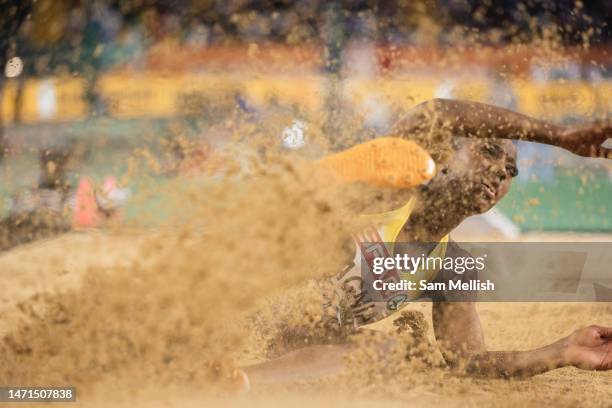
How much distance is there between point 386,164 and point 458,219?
21.2 inches

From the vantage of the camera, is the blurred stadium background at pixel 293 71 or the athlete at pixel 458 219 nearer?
the athlete at pixel 458 219

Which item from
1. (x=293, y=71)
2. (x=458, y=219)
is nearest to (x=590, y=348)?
(x=458, y=219)

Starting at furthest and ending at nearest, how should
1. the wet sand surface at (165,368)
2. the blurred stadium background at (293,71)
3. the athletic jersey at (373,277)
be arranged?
1. the blurred stadium background at (293,71)
2. the athletic jersey at (373,277)
3. the wet sand surface at (165,368)

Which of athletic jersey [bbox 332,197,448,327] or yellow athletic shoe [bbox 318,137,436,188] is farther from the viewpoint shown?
athletic jersey [bbox 332,197,448,327]

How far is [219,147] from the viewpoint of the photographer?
2684 millimetres

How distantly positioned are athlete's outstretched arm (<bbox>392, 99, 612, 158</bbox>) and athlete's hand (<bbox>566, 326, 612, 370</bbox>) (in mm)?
583

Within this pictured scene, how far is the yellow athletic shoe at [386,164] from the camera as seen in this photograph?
6.68 feet

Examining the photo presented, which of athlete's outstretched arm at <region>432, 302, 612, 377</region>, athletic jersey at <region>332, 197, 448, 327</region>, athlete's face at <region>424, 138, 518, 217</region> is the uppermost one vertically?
athlete's face at <region>424, 138, 518, 217</region>

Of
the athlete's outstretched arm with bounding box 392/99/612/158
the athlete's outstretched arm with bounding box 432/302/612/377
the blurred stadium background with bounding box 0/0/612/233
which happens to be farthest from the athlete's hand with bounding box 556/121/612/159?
the blurred stadium background with bounding box 0/0/612/233

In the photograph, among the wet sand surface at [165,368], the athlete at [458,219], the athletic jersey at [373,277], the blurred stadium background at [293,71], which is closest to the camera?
the wet sand surface at [165,368]

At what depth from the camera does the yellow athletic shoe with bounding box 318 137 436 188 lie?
2.04 metres

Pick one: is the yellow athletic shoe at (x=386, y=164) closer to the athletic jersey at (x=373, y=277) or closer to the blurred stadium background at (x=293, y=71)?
the athletic jersey at (x=373, y=277)

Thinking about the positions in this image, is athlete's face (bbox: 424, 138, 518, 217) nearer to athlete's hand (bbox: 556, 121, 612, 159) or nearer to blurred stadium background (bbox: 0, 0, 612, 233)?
athlete's hand (bbox: 556, 121, 612, 159)

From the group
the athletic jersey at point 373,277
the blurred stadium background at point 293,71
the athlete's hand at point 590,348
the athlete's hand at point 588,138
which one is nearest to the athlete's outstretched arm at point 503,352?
→ the athlete's hand at point 590,348
